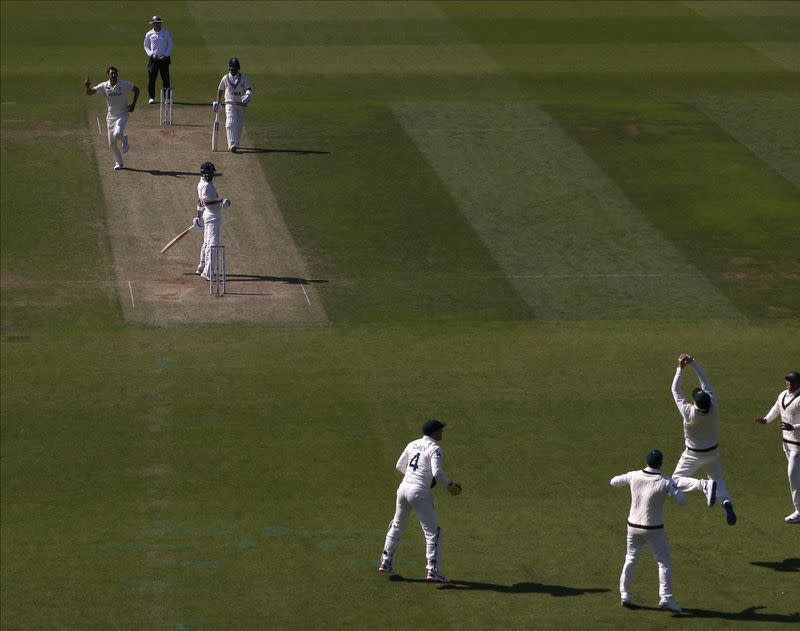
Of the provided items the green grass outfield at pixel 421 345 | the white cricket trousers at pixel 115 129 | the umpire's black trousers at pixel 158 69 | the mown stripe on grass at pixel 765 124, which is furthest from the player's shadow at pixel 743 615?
the umpire's black trousers at pixel 158 69

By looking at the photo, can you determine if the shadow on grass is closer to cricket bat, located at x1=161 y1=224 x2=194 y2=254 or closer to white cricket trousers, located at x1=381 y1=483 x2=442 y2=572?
white cricket trousers, located at x1=381 y1=483 x2=442 y2=572

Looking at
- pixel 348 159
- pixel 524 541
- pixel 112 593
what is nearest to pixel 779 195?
pixel 348 159

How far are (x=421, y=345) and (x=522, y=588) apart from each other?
28.5 feet

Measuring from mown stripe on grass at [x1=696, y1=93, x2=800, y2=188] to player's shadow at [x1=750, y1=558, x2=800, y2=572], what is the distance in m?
17.9

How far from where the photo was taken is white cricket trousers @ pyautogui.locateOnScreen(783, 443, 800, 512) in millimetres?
19844

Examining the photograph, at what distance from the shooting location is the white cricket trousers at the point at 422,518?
18.2 meters

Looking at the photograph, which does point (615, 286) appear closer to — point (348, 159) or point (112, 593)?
point (348, 159)

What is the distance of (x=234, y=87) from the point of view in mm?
35812

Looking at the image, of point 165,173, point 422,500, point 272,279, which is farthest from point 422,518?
point 165,173

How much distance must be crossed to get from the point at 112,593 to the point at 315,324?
10003 millimetres

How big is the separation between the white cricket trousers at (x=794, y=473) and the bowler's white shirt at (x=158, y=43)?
23.5 metres

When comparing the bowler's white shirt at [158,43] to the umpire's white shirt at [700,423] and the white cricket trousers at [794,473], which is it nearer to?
the umpire's white shirt at [700,423]

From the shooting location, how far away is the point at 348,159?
36500 mm

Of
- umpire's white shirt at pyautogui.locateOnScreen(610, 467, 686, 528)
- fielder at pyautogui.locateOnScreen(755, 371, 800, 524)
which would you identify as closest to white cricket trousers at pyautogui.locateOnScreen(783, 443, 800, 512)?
fielder at pyautogui.locateOnScreen(755, 371, 800, 524)
